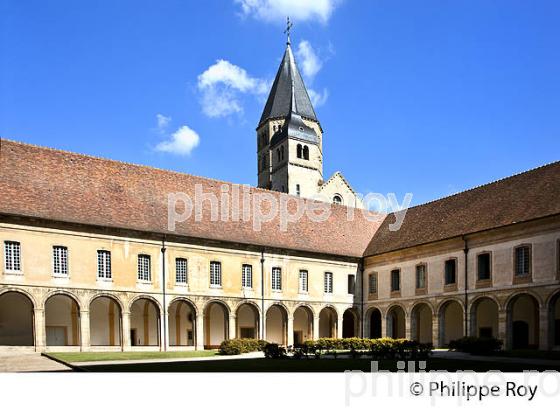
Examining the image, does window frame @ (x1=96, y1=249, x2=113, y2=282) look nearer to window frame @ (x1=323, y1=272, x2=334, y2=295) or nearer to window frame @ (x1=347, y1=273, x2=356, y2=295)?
window frame @ (x1=323, y1=272, x2=334, y2=295)

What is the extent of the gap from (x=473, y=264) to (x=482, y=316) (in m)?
4.37

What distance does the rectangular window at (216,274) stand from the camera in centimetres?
3347

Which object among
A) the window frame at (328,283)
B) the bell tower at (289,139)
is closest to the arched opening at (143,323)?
the window frame at (328,283)

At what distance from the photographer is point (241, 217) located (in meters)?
35.8

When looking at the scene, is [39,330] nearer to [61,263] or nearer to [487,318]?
[61,263]

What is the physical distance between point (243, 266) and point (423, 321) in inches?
517

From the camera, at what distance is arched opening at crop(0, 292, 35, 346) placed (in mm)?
29297

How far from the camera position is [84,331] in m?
28.5

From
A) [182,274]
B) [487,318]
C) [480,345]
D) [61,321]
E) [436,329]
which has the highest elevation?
[182,274]

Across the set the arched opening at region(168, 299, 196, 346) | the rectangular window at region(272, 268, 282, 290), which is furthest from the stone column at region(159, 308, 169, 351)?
the rectangular window at region(272, 268, 282, 290)

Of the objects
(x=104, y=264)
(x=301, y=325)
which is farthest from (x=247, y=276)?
(x=104, y=264)

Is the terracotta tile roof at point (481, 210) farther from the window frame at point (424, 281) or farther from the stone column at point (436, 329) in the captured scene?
the stone column at point (436, 329)

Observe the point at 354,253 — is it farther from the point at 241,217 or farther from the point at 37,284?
the point at 37,284

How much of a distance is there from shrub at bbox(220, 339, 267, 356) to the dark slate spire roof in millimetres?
35404
